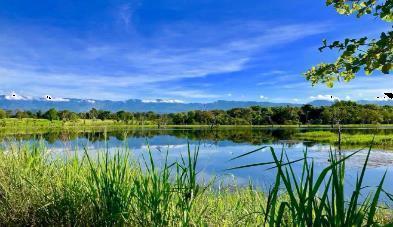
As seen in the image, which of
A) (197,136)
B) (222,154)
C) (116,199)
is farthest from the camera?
(197,136)

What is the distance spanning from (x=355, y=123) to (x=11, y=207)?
6962 inches

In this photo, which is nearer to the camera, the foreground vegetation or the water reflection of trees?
the foreground vegetation

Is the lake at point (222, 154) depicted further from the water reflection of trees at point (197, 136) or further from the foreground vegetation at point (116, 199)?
the foreground vegetation at point (116, 199)

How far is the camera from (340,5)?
754cm

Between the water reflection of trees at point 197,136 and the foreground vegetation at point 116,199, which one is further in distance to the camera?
the water reflection of trees at point 197,136

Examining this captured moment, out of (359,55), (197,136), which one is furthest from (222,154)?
(359,55)

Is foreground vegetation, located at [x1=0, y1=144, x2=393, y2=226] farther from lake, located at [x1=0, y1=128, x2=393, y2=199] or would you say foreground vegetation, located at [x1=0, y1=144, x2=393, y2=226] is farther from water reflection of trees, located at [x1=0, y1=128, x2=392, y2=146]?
water reflection of trees, located at [x1=0, y1=128, x2=392, y2=146]

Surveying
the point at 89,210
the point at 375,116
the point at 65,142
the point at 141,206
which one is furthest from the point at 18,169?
the point at 375,116

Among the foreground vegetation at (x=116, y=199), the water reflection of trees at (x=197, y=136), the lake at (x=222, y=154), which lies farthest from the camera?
the water reflection of trees at (x=197, y=136)

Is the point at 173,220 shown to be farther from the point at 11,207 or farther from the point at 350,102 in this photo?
the point at 350,102

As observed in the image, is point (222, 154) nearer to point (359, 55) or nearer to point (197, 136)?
point (197, 136)

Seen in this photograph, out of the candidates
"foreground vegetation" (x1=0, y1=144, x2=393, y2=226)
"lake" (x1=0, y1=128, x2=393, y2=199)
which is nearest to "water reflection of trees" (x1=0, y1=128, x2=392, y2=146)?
"lake" (x1=0, y1=128, x2=393, y2=199)

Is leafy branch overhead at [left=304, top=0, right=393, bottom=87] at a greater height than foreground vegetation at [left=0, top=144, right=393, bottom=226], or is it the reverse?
leafy branch overhead at [left=304, top=0, right=393, bottom=87]

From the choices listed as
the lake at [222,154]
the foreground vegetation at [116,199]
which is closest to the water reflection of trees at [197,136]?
the lake at [222,154]
